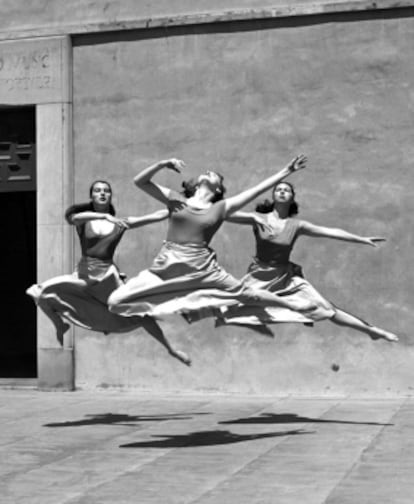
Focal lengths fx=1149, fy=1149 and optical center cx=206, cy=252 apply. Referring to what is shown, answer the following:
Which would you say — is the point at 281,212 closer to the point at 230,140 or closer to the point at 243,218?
the point at 243,218

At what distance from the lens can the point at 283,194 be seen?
12.2m

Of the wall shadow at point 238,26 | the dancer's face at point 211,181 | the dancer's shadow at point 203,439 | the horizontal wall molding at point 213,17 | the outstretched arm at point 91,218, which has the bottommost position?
the dancer's shadow at point 203,439

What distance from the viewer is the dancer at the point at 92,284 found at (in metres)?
11.7

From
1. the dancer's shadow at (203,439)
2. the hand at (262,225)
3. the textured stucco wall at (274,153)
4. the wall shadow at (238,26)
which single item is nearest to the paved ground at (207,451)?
the dancer's shadow at (203,439)

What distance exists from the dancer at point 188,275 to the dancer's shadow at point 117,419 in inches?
75.9

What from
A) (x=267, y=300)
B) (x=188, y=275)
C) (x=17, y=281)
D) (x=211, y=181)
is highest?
(x=211, y=181)

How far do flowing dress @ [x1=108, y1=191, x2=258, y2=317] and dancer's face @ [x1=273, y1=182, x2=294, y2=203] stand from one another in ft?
4.69

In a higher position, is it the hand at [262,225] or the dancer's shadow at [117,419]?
the hand at [262,225]

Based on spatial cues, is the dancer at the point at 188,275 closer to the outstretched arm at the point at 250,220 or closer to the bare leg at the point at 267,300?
the bare leg at the point at 267,300

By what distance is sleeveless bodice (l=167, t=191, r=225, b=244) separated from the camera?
10.8m

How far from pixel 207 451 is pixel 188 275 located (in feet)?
5.44

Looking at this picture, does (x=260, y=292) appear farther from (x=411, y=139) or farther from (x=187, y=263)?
(x=411, y=139)

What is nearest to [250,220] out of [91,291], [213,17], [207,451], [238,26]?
[91,291]

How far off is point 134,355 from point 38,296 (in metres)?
4.29
